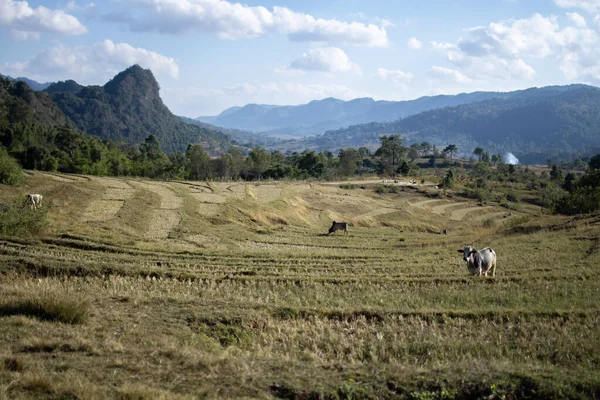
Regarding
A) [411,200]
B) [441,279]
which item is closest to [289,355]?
[441,279]

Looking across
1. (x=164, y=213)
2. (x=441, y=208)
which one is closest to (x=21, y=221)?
(x=164, y=213)

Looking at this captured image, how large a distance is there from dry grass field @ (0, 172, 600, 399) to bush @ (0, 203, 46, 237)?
66 cm

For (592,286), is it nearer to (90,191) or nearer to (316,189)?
(90,191)

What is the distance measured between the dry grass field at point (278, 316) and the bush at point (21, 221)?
2.16 feet

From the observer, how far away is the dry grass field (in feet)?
23.4

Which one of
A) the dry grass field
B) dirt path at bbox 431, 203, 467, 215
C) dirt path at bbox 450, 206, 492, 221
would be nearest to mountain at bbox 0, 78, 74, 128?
dirt path at bbox 431, 203, 467, 215

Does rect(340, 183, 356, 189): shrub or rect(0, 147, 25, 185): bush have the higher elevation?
rect(0, 147, 25, 185): bush

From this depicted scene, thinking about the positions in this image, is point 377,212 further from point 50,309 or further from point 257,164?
point 50,309

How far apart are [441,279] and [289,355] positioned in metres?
10.3

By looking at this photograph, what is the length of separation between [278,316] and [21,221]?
1578 cm

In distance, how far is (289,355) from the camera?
9.38 m

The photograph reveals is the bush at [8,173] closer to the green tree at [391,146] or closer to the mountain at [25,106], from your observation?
the mountain at [25,106]

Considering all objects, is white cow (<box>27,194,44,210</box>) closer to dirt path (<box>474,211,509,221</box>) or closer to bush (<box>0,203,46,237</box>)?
bush (<box>0,203,46,237</box>)

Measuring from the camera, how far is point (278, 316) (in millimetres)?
11883
